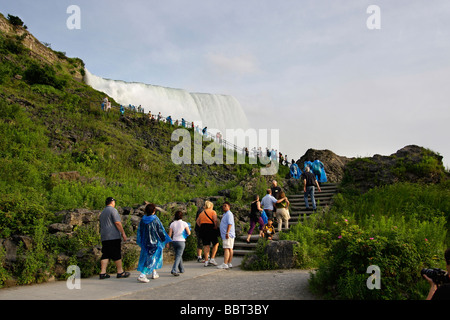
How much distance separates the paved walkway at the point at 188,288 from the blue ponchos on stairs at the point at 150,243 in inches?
12.5

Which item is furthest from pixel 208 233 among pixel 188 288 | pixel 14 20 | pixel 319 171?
pixel 14 20

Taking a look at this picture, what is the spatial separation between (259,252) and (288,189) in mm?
7906

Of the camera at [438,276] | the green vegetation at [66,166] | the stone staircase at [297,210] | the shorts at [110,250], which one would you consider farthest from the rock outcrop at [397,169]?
the camera at [438,276]

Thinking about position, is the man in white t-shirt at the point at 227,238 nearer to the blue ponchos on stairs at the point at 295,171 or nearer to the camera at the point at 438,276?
the camera at the point at 438,276

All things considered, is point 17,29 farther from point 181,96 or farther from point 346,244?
point 346,244

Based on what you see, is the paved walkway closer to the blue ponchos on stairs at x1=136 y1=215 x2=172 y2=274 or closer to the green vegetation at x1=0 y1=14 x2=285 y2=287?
the blue ponchos on stairs at x1=136 y1=215 x2=172 y2=274

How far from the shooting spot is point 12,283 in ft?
21.6

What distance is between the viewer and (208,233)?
8953 millimetres

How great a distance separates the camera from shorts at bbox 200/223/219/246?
8.95m

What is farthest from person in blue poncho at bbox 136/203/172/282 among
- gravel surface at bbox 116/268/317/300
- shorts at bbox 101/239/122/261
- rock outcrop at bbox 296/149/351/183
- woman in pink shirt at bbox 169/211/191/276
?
rock outcrop at bbox 296/149/351/183

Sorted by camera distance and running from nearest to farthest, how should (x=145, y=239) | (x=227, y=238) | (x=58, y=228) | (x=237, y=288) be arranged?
(x=237, y=288) → (x=145, y=239) → (x=227, y=238) → (x=58, y=228)

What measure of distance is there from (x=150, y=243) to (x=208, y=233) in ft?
7.48

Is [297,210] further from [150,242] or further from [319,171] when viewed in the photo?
[150,242]
